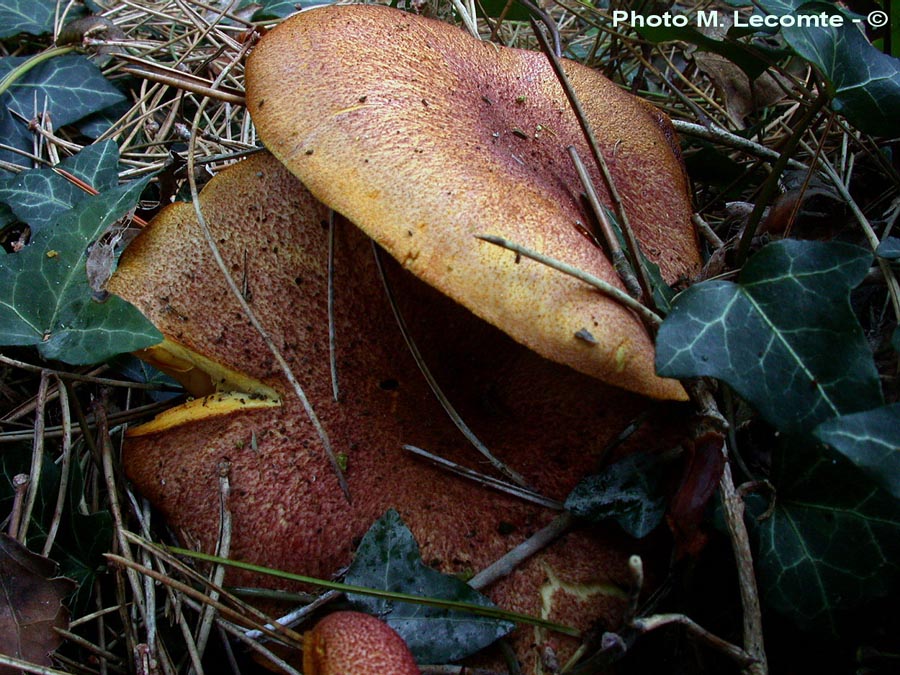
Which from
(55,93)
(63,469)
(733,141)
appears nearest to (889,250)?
(733,141)

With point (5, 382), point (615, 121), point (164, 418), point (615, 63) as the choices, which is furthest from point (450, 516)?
point (615, 63)

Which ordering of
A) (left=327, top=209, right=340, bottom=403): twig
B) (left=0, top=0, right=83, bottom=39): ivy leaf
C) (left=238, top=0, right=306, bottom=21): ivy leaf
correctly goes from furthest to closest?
(left=238, top=0, right=306, bottom=21): ivy leaf → (left=0, top=0, right=83, bottom=39): ivy leaf → (left=327, top=209, right=340, bottom=403): twig

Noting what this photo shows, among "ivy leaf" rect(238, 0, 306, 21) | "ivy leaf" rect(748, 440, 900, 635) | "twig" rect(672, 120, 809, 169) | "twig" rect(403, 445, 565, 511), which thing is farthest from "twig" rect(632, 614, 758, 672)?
"ivy leaf" rect(238, 0, 306, 21)

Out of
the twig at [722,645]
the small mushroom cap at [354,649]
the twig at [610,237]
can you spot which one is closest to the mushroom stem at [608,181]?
the twig at [610,237]

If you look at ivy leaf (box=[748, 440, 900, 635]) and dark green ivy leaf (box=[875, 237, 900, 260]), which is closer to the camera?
ivy leaf (box=[748, 440, 900, 635])

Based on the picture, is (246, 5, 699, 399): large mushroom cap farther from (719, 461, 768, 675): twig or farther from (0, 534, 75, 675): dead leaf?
(0, 534, 75, 675): dead leaf

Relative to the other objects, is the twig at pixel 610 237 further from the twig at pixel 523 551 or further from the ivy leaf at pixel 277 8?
the ivy leaf at pixel 277 8
